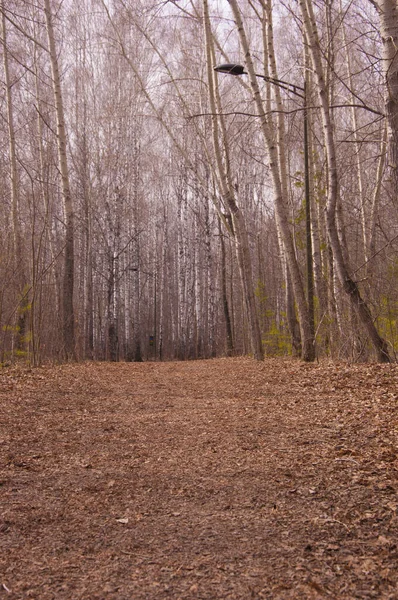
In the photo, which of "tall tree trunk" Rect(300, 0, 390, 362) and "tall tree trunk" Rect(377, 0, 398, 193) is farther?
"tall tree trunk" Rect(300, 0, 390, 362)

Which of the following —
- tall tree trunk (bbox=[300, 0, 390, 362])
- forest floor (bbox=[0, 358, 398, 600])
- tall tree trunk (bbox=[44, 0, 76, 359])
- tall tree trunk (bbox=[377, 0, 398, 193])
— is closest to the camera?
forest floor (bbox=[0, 358, 398, 600])

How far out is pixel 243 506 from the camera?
2502 mm

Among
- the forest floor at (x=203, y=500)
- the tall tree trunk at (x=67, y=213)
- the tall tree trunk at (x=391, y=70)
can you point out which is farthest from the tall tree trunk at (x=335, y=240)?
the tall tree trunk at (x=67, y=213)

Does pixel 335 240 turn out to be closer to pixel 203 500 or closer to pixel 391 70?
pixel 391 70

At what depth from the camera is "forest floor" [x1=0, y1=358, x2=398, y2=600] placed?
1.83 meters

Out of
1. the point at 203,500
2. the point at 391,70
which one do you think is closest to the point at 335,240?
the point at 391,70

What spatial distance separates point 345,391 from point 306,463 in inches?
96.0

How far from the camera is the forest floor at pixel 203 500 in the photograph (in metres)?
1.83

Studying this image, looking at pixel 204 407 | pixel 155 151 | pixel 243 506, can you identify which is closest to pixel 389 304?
pixel 204 407

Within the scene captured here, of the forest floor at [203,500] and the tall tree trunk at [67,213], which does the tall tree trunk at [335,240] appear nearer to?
the forest floor at [203,500]

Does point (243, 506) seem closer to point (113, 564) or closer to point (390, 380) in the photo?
point (113, 564)

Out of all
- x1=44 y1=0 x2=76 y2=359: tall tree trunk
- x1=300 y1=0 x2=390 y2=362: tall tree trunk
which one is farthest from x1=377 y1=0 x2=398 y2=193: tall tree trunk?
x1=44 y1=0 x2=76 y2=359: tall tree trunk

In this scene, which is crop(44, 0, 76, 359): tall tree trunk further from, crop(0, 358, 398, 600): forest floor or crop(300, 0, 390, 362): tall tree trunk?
crop(300, 0, 390, 362): tall tree trunk

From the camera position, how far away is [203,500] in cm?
261
